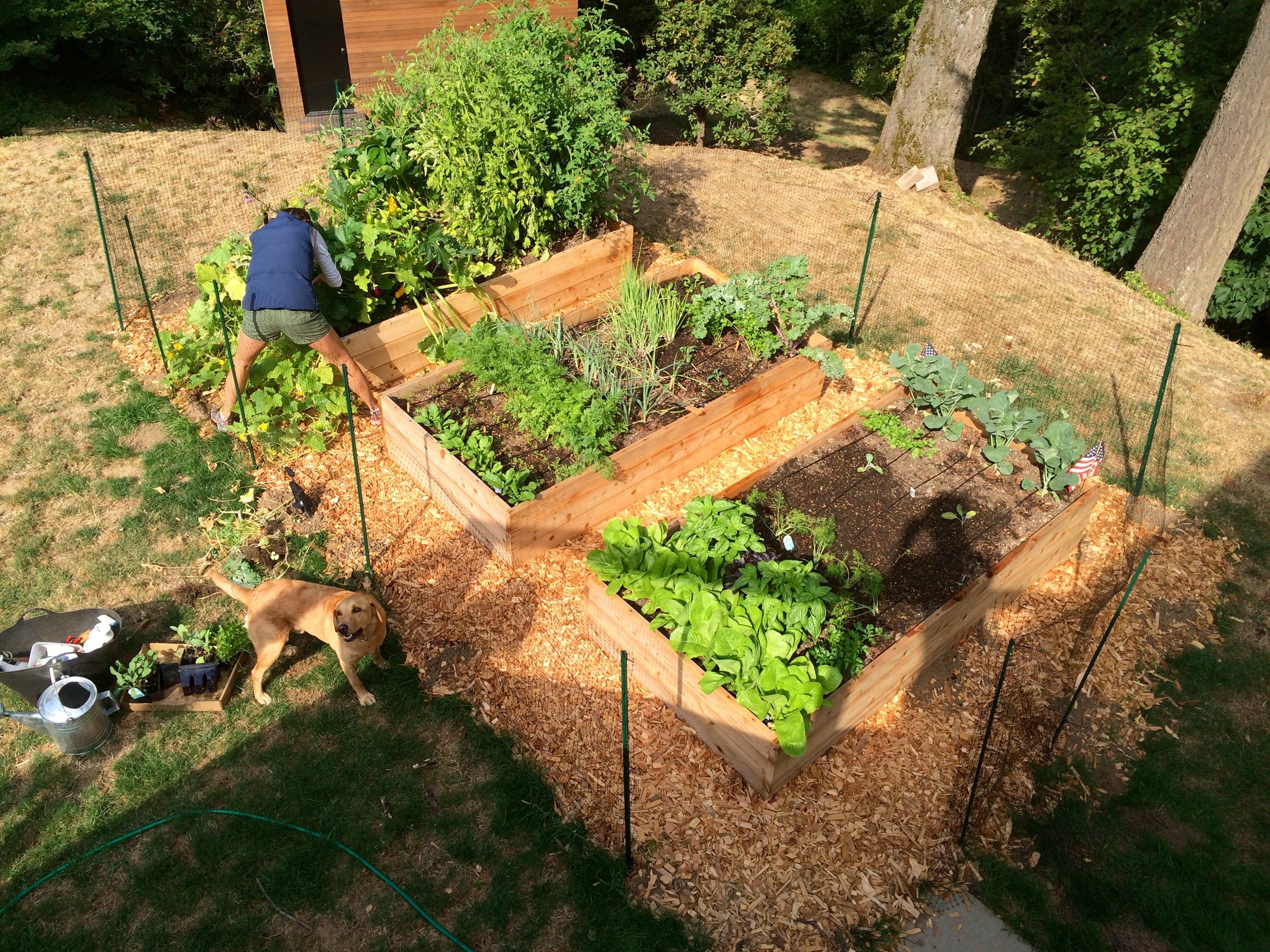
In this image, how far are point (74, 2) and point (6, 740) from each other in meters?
12.0

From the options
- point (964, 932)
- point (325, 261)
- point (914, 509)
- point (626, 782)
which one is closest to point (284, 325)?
point (325, 261)

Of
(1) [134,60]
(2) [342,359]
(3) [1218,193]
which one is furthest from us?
(1) [134,60]

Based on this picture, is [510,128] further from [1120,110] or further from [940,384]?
[1120,110]

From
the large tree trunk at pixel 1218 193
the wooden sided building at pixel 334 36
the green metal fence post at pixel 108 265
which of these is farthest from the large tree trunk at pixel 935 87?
the green metal fence post at pixel 108 265

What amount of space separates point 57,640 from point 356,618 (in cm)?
170

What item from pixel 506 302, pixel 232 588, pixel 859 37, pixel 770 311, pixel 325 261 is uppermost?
pixel 325 261

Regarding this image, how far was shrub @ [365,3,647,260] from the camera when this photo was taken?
6.20 metres

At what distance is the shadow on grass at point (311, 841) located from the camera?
12.0ft

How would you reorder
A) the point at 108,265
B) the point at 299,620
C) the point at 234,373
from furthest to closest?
the point at 108,265 → the point at 234,373 → the point at 299,620

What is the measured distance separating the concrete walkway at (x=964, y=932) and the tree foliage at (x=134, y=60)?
13818 mm

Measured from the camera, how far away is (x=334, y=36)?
11750 millimetres

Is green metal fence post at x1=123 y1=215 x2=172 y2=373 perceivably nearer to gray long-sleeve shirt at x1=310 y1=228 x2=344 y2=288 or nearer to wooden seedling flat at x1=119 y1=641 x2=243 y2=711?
gray long-sleeve shirt at x1=310 y1=228 x2=344 y2=288

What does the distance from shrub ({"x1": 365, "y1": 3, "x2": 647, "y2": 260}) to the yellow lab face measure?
3.08 m

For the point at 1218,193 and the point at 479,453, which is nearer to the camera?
the point at 479,453
